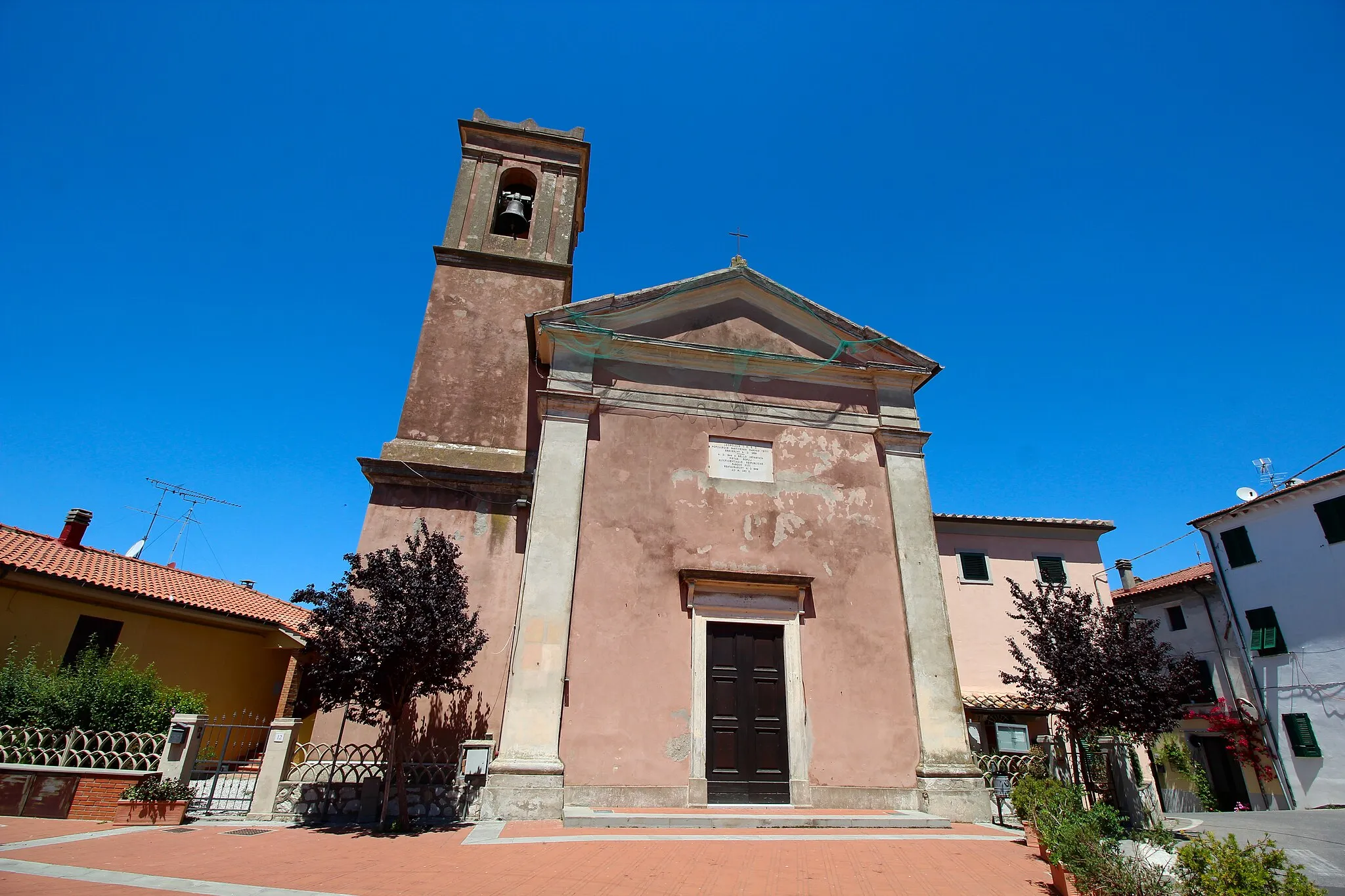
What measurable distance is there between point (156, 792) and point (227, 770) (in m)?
7.22

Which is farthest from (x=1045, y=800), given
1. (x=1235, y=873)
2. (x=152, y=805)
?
(x=152, y=805)

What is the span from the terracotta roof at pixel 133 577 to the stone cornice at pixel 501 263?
28.2 ft

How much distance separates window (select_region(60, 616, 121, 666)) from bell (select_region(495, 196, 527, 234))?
12.6 meters

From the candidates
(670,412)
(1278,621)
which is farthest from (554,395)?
(1278,621)

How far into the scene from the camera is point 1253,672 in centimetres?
2058

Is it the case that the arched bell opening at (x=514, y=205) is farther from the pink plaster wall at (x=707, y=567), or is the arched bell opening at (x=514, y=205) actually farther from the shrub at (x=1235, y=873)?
the shrub at (x=1235, y=873)

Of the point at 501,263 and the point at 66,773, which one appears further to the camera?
the point at 501,263

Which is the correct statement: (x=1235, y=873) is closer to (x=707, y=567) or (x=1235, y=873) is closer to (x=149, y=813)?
(x=707, y=567)

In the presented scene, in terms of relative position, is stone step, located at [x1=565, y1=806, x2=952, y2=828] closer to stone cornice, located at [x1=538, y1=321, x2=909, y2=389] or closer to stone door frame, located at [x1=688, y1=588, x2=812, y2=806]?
Answer: stone door frame, located at [x1=688, y1=588, x2=812, y2=806]

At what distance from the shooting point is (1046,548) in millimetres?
19594

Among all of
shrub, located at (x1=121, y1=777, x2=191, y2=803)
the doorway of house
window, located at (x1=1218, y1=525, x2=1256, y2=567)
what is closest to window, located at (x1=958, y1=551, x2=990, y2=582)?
window, located at (x1=1218, y1=525, x2=1256, y2=567)

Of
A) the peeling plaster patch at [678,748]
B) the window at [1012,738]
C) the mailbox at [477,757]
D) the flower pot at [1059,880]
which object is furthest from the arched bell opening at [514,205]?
the flower pot at [1059,880]

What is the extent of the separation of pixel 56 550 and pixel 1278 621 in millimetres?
33435

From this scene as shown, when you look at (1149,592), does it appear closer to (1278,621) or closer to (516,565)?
(1278,621)
